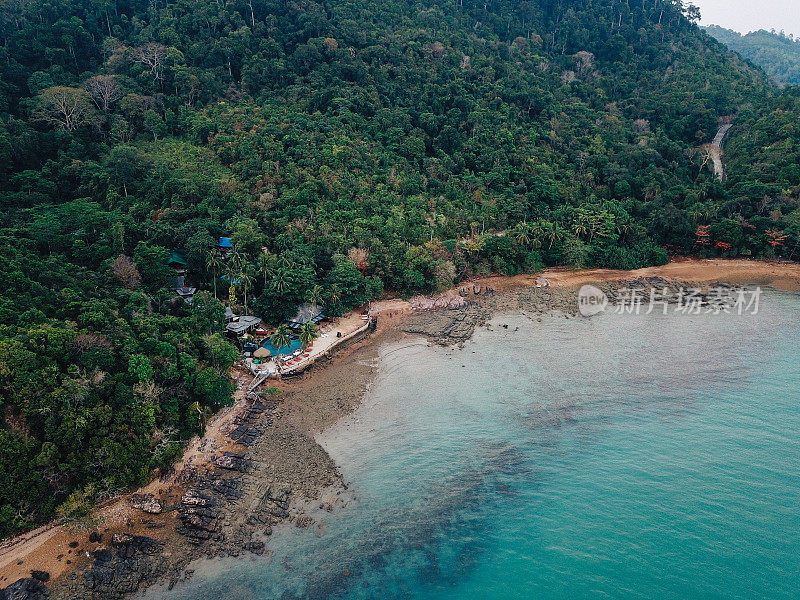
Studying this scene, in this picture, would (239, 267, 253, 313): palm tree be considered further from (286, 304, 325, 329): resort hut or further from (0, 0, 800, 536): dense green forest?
(286, 304, 325, 329): resort hut

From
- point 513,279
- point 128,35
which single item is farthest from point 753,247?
point 128,35

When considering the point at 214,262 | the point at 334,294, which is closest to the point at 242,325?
the point at 214,262

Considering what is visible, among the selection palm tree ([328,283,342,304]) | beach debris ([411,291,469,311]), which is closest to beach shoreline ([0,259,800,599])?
palm tree ([328,283,342,304])

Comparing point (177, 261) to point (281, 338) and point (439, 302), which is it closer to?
point (281, 338)

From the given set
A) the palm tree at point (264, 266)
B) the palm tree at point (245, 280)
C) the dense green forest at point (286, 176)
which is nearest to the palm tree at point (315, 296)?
the dense green forest at point (286, 176)

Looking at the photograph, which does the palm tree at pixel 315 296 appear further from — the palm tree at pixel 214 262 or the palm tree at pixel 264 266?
the palm tree at pixel 214 262
